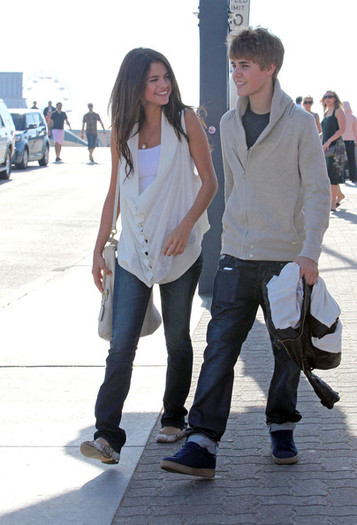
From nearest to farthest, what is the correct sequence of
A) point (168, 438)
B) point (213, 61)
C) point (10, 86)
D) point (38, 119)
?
point (168, 438) < point (213, 61) < point (38, 119) < point (10, 86)

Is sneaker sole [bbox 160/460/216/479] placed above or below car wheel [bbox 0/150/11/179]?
above

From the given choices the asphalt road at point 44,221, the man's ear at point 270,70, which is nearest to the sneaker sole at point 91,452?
the man's ear at point 270,70

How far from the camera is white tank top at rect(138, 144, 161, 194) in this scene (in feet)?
14.1

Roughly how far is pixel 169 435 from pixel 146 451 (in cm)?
16

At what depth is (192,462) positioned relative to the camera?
157 inches

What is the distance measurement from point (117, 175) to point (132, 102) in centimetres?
35

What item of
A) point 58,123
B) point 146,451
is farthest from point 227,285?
point 58,123

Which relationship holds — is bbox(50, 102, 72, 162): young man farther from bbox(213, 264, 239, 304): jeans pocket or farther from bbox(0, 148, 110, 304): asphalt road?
bbox(213, 264, 239, 304): jeans pocket

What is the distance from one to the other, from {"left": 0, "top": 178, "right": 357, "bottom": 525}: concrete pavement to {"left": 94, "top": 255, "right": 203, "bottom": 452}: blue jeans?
27 centimetres

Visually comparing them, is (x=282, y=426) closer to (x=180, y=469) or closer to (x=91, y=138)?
(x=180, y=469)

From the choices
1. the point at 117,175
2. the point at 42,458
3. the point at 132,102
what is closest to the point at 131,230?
the point at 117,175

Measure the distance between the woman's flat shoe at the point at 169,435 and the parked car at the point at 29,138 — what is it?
2298 centimetres

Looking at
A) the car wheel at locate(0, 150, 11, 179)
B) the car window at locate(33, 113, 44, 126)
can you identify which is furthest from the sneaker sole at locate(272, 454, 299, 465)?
the car window at locate(33, 113, 44, 126)

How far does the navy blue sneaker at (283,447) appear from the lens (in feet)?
14.0
